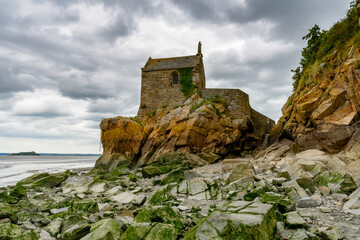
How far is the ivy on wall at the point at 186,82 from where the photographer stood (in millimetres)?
23052

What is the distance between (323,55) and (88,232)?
15939mm

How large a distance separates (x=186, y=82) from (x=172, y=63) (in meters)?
3.49

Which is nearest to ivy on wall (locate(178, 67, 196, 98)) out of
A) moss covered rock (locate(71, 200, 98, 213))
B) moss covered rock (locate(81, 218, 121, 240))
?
moss covered rock (locate(71, 200, 98, 213))

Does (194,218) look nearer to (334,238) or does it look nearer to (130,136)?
(334,238)

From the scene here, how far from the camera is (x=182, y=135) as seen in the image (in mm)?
17391

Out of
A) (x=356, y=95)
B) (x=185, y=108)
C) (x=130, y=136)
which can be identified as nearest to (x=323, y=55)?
(x=356, y=95)

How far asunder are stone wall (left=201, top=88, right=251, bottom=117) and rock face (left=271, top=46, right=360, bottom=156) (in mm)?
7527

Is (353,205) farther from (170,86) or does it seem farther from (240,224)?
(170,86)

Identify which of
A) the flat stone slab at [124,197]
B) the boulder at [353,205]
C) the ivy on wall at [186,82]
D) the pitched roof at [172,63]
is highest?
the pitched roof at [172,63]

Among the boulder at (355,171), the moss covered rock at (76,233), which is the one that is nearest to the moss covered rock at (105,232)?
the moss covered rock at (76,233)

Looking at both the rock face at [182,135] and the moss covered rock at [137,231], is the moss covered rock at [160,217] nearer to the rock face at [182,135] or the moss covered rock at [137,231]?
the moss covered rock at [137,231]

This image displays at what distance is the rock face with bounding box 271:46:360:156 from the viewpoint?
930cm

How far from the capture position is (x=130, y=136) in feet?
68.6

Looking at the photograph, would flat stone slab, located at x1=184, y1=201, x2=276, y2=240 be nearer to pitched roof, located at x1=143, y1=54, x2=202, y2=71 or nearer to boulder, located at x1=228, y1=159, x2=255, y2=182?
boulder, located at x1=228, y1=159, x2=255, y2=182
